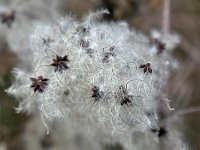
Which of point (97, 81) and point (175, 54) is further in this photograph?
point (175, 54)

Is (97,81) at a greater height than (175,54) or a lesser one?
lesser

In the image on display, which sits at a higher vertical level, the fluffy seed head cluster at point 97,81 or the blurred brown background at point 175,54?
the blurred brown background at point 175,54

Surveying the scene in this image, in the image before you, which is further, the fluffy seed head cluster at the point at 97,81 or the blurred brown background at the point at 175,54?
the blurred brown background at the point at 175,54

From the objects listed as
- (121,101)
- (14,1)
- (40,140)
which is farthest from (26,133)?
(121,101)

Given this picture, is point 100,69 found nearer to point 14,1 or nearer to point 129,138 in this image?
point 129,138

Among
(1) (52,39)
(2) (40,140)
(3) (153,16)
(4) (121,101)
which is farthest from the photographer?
(3) (153,16)
